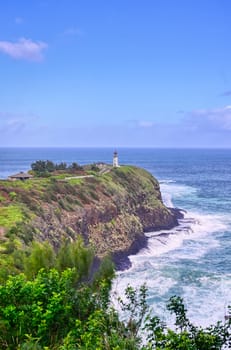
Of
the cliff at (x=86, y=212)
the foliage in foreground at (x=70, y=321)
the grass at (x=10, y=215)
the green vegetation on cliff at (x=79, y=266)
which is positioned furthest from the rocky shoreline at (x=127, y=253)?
the foliage in foreground at (x=70, y=321)

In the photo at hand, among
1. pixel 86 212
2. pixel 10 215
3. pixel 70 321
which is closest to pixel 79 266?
pixel 70 321

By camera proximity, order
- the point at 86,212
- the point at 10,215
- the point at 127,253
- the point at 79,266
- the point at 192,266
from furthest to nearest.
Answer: the point at 86,212
the point at 127,253
the point at 192,266
the point at 10,215
the point at 79,266

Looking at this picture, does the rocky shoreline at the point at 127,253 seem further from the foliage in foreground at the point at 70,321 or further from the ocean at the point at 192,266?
the foliage in foreground at the point at 70,321

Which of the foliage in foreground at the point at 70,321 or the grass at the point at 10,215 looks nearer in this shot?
the foliage in foreground at the point at 70,321

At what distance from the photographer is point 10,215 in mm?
37031

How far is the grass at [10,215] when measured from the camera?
113ft

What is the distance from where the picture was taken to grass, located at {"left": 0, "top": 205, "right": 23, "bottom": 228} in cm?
3431

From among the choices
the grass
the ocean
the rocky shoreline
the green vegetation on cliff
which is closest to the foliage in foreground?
the green vegetation on cliff

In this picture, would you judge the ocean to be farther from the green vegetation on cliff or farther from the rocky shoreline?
the green vegetation on cliff

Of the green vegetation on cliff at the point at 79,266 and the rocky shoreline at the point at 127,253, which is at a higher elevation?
the green vegetation on cliff at the point at 79,266

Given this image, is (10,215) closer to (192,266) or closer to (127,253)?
(127,253)

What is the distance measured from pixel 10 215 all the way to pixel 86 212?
11573 mm

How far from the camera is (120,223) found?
162ft

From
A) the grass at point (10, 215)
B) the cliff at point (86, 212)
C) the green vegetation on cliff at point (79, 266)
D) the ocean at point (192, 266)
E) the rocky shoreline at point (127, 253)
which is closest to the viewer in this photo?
the green vegetation on cliff at point (79, 266)
